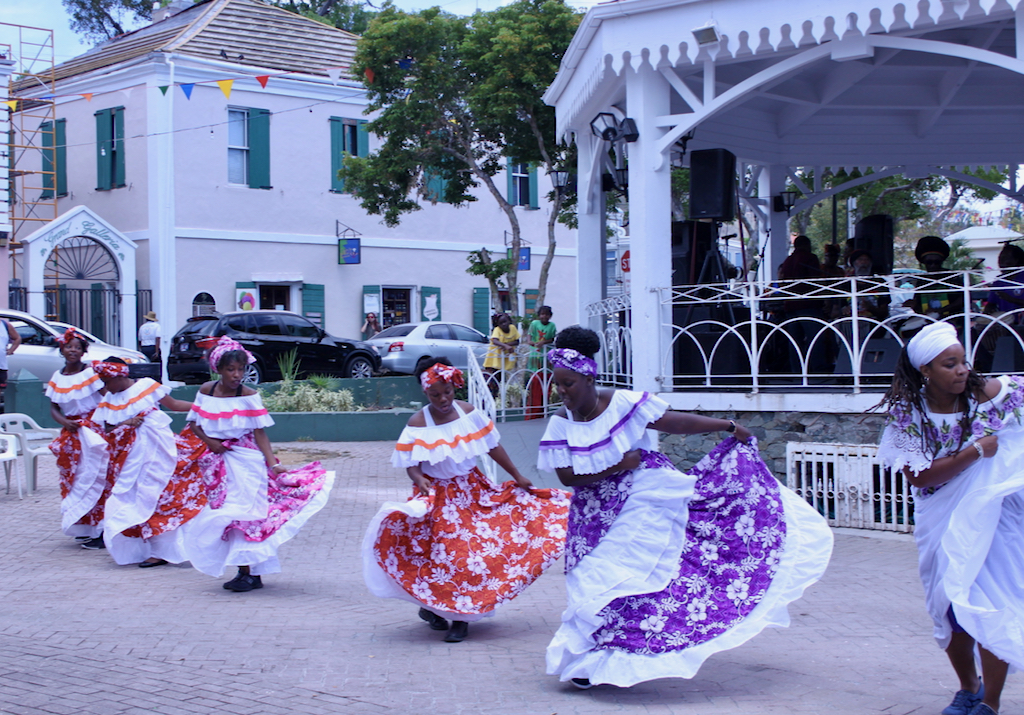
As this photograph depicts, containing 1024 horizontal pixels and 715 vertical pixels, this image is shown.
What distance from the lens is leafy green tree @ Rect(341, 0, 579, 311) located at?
18.4m

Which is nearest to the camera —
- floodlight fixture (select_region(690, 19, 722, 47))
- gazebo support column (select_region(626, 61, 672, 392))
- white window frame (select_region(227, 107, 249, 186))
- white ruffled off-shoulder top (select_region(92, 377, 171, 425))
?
white ruffled off-shoulder top (select_region(92, 377, 171, 425))

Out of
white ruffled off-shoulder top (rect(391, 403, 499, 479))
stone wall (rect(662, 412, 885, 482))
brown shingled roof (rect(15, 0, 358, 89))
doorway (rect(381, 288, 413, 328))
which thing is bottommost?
stone wall (rect(662, 412, 885, 482))

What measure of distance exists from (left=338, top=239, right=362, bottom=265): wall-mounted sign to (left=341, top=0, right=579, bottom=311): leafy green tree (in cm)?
444

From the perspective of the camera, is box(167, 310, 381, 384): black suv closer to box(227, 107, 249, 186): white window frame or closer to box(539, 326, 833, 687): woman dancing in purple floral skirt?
box(227, 107, 249, 186): white window frame

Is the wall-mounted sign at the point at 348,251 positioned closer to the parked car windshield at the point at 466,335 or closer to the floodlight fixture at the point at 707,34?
the parked car windshield at the point at 466,335

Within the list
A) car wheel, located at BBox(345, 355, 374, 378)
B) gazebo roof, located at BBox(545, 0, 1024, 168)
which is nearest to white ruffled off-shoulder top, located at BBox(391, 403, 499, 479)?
gazebo roof, located at BBox(545, 0, 1024, 168)

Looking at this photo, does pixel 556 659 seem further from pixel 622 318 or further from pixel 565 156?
pixel 565 156

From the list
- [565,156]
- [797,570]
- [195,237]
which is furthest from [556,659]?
[195,237]

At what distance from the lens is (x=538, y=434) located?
1286 centimetres

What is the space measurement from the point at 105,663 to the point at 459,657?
1.68m

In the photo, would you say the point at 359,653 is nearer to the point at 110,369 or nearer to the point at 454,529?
the point at 454,529

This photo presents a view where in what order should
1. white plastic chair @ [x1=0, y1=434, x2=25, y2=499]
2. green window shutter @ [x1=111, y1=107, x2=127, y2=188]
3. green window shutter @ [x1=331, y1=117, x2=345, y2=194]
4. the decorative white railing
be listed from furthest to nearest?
1. green window shutter @ [x1=331, y1=117, x2=345, y2=194]
2. green window shutter @ [x1=111, y1=107, x2=127, y2=188]
3. white plastic chair @ [x1=0, y1=434, x2=25, y2=499]
4. the decorative white railing

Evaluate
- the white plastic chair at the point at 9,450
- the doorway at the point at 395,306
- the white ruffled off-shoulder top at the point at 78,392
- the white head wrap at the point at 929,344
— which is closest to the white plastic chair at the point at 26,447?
the white plastic chair at the point at 9,450

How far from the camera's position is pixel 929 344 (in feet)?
13.3
